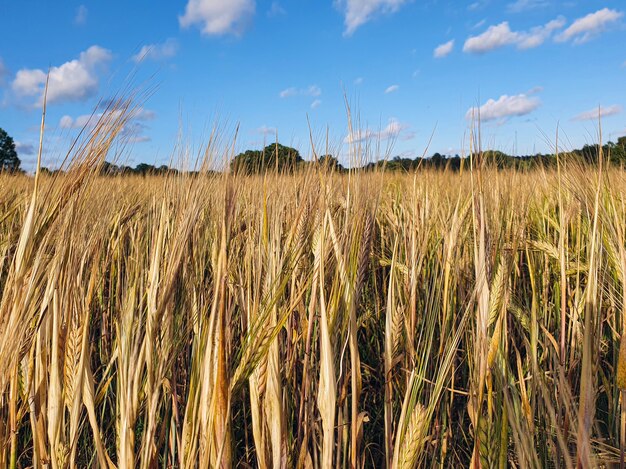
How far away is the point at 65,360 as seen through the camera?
2.79 ft

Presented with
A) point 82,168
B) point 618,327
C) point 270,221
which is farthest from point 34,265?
point 618,327

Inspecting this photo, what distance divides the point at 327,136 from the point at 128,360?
2.21 ft

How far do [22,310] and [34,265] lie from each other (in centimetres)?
8

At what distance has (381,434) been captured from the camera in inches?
50.3

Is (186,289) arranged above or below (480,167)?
below

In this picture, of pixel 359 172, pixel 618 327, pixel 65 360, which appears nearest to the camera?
pixel 65 360

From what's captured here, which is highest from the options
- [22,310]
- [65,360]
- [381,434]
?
[22,310]

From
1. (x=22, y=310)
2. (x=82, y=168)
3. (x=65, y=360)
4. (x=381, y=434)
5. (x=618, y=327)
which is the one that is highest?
(x=82, y=168)

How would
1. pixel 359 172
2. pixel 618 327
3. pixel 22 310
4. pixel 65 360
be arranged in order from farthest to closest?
pixel 618 327, pixel 359 172, pixel 65 360, pixel 22 310

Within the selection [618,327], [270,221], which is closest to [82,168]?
[270,221]

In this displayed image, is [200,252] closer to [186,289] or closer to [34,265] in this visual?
[186,289]

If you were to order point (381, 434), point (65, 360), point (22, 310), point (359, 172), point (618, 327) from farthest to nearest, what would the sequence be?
point (618, 327), point (381, 434), point (359, 172), point (65, 360), point (22, 310)

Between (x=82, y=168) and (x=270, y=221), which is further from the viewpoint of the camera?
(x=270, y=221)

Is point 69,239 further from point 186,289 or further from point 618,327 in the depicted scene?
point 618,327
